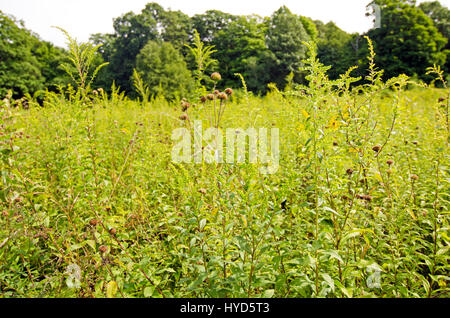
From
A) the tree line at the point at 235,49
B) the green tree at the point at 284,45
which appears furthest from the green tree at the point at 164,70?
the green tree at the point at 284,45

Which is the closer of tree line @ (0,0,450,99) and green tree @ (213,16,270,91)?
tree line @ (0,0,450,99)

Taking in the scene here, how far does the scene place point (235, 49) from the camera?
91.8 feet

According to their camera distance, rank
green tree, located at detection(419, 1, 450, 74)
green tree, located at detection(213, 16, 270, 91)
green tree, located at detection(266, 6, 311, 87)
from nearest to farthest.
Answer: green tree, located at detection(419, 1, 450, 74), green tree, located at detection(266, 6, 311, 87), green tree, located at detection(213, 16, 270, 91)

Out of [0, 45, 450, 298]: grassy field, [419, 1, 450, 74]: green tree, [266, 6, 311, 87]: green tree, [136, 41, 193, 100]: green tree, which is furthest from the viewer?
[266, 6, 311, 87]: green tree

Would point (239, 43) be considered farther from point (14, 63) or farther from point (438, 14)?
point (14, 63)

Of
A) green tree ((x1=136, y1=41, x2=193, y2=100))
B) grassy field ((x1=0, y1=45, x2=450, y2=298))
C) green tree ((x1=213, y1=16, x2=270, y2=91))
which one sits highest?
green tree ((x1=213, y1=16, x2=270, y2=91))

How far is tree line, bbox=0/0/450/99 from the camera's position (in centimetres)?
1608

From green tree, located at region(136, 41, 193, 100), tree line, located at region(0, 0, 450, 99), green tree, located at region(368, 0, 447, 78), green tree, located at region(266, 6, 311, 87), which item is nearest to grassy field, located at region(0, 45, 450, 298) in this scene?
tree line, located at region(0, 0, 450, 99)

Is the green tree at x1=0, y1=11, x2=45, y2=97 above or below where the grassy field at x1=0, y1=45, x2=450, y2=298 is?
above

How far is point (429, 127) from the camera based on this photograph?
258 cm

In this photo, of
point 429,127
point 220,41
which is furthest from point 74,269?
point 220,41

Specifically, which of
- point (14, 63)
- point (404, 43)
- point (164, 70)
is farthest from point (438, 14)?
point (14, 63)

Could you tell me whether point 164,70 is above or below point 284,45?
below

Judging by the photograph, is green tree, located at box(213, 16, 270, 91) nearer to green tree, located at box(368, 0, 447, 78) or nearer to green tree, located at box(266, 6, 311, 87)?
green tree, located at box(266, 6, 311, 87)
